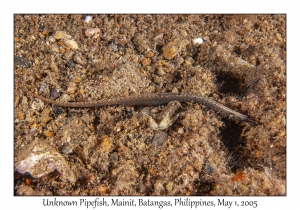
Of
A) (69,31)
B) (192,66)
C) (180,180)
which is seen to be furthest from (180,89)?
(69,31)

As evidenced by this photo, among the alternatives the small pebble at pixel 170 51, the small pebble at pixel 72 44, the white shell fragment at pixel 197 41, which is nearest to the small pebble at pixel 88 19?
the small pebble at pixel 72 44

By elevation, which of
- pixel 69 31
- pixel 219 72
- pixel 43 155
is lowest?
pixel 43 155

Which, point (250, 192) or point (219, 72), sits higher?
point (219, 72)

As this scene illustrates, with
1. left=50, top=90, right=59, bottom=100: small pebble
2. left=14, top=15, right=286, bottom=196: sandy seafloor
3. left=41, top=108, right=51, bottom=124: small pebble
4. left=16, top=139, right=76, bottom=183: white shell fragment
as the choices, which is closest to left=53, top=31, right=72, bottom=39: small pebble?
left=14, top=15, right=286, bottom=196: sandy seafloor

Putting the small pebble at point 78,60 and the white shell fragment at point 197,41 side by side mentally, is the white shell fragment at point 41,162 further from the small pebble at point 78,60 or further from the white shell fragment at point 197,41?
the white shell fragment at point 197,41

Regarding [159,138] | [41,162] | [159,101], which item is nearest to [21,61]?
[41,162]
